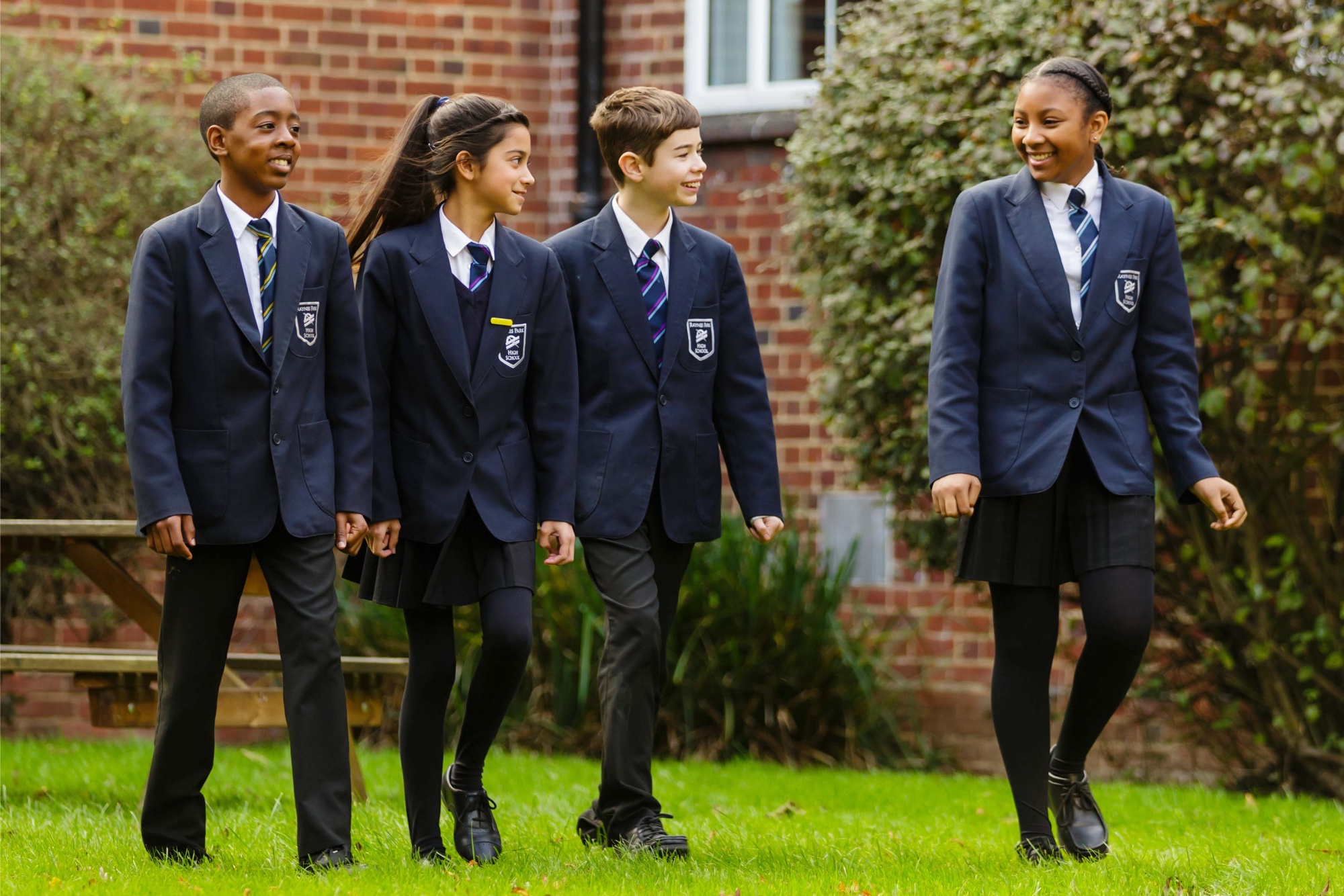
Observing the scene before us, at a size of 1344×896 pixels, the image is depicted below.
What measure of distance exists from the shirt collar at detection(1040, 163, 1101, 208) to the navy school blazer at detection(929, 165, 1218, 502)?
3 cm

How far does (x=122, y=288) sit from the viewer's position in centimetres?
735

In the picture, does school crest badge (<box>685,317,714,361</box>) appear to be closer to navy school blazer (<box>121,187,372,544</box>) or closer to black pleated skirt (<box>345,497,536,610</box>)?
black pleated skirt (<box>345,497,536,610</box>)

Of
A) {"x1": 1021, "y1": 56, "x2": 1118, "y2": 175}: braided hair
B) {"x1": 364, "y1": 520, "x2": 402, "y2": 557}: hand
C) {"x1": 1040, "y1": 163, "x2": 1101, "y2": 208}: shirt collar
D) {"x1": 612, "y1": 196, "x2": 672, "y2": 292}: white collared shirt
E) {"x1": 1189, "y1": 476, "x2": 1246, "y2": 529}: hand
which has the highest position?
{"x1": 1021, "y1": 56, "x2": 1118, "y2": 175}: braided hair

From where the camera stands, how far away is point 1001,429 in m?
4.31

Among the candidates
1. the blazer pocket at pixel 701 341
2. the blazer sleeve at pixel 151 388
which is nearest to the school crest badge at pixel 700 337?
the blazer pocket at pixel 701 341

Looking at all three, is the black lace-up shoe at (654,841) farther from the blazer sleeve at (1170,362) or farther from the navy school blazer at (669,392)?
the blazer sleeve at (1170,362)

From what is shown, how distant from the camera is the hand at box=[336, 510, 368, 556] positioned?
13.5ft

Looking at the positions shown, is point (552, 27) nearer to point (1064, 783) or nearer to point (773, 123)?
point (773, 123)

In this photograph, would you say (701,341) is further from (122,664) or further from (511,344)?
(122,664)

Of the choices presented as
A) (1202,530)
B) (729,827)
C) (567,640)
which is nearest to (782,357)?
(567,640)

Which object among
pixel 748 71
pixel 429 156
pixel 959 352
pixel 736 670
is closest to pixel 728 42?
pixel 748 71

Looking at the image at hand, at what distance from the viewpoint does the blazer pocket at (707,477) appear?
15.1ft

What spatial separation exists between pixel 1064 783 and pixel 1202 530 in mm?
2381

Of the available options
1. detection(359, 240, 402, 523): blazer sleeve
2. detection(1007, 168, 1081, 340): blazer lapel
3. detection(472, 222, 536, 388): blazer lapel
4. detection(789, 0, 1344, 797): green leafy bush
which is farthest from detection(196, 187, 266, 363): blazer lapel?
detection(789, 0, 1344, 797): green leafy bush
